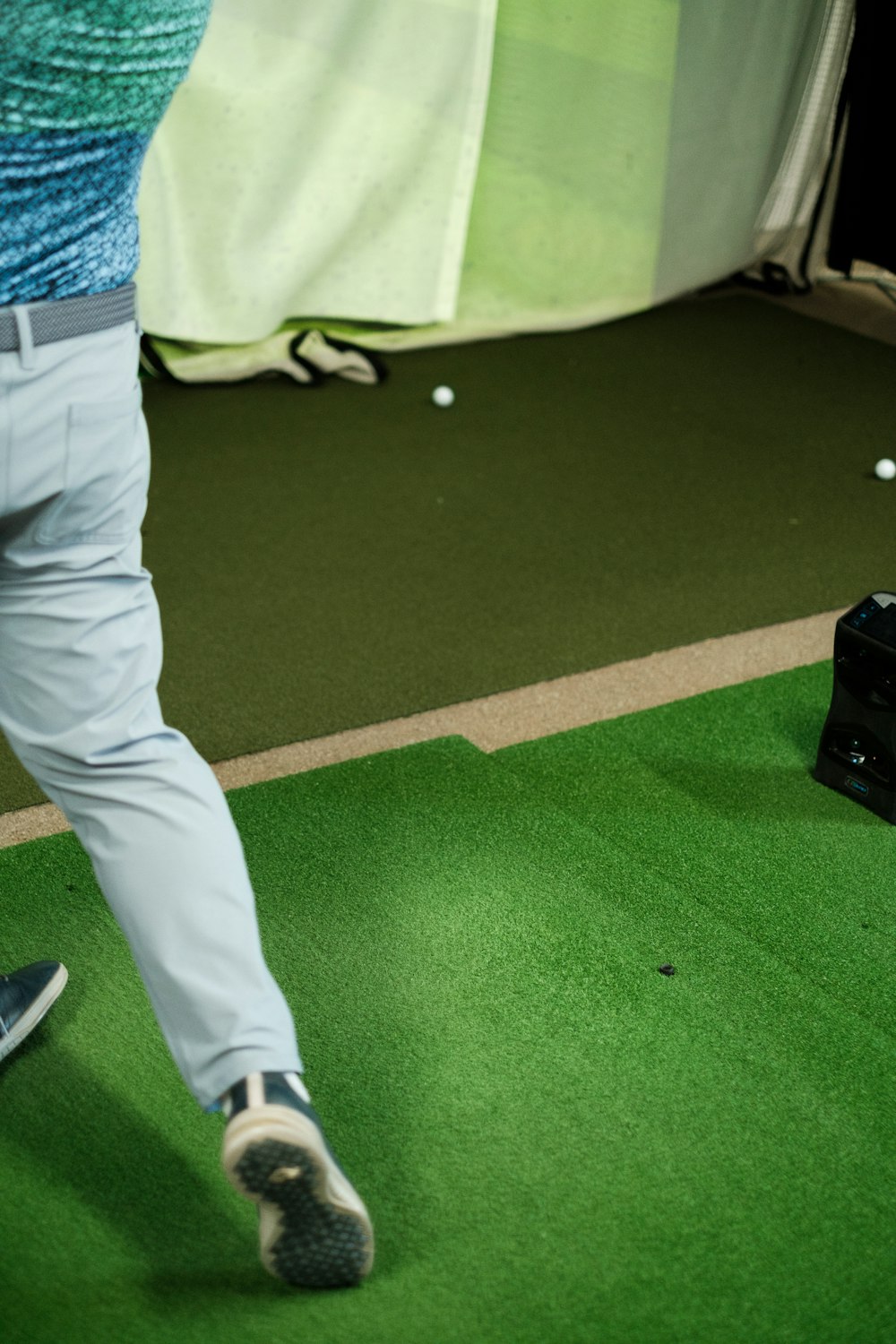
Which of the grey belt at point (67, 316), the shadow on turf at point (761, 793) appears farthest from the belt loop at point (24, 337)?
the shadow on turf at point (761, 793)

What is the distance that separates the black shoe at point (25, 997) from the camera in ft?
4.95

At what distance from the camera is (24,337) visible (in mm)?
1077

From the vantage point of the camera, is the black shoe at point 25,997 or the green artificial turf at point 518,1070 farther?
the black shoe at point 25,997

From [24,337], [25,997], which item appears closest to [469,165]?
[25,997]

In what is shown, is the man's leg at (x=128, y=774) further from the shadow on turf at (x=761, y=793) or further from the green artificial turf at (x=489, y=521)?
the shadow on turf at (x=761, y=793)

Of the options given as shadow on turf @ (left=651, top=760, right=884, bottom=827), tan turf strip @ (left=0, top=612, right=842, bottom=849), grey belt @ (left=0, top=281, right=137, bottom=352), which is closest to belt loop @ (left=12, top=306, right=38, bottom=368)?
grey belt @ (left=0, top=281, right=137, bottom=352)

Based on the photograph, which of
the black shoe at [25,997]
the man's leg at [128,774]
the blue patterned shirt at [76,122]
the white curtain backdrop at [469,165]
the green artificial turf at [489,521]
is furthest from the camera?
the white curtain backdrop at [469,165]

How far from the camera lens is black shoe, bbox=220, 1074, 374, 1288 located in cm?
108

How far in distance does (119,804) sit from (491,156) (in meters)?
3.70

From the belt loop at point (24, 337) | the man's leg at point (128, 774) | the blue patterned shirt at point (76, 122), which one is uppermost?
the blue patterned shirt at point (76, 122)

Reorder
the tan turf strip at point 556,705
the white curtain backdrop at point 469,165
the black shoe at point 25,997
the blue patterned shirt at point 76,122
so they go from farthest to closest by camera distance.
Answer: the white curtain backdrop at point 469,165 < the tan turf strip at point 556,705 < the black shoe at point 25,997 < the blue patterned shirt at point 76,122

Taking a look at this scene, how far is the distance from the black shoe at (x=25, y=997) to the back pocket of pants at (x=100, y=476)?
23.5 inches

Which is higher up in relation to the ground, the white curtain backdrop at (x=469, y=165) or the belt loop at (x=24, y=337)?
the belt loop at (x=24, y=337)

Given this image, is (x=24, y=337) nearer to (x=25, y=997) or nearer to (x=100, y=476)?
(x=100, y=476)
